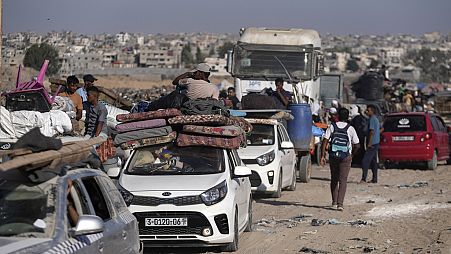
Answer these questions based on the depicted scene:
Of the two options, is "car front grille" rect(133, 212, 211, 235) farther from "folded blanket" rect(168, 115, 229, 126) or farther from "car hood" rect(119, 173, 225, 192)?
"folded blanket" rect(168, 115, 229, 126)

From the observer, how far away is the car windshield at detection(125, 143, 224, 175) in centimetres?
1343

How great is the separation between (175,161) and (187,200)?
3.66 ft

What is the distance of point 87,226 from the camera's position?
22.5 feet

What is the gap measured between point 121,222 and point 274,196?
11.5 m

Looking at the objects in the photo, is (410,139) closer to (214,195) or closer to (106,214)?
(214,195)

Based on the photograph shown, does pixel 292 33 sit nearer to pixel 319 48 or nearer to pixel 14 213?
pixel 319 48

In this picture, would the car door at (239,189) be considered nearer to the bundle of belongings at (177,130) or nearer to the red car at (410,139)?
the bundle of belongings at (177,130)

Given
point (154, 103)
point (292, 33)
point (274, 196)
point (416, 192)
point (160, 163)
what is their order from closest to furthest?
point (160, 163), point (154, 103), point (274, 196), point (416, 192), point (292, 33)

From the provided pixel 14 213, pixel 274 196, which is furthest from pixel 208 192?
pixel 274 196

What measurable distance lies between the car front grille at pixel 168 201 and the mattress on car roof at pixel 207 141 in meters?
1.25

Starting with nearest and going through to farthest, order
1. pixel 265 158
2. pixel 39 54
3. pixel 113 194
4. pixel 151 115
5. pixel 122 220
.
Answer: pixel 122 220 < pixel 113 194 < pixel 151 115 < pixel 265 158 < pixel 39 54

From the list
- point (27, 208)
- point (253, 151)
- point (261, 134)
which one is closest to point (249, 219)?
point (253, 151)

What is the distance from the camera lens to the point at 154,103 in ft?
52.5

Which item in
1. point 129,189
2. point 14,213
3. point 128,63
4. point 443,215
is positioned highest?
point 14,213
